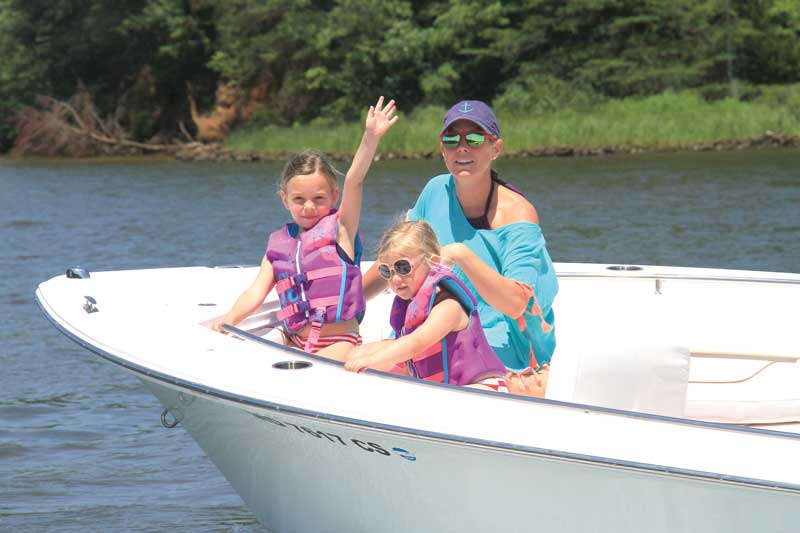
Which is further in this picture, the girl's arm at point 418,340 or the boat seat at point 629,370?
the girl's arm at point 418,340

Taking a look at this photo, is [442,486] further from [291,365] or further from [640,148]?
[640,148]

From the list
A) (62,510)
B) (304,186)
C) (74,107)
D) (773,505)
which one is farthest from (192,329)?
(74,107)

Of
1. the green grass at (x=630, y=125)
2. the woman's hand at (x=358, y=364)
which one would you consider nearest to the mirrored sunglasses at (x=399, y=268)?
the woman's hand at (x=358, y=364)

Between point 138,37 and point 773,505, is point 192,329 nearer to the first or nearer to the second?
point 773,505

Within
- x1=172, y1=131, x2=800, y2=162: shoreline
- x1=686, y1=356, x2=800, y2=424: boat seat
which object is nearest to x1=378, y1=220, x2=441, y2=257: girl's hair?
x1=686, y1=356, x2=800, y2=424: boat seat

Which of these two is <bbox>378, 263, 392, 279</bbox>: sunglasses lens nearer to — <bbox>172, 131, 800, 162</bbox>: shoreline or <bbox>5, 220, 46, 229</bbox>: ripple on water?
<bbox>5, 220, 46, 229</bbox>: ripple on water

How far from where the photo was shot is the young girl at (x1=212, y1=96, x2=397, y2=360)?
3828mm

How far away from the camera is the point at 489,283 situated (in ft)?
10.8

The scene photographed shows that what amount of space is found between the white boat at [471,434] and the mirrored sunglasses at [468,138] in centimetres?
66

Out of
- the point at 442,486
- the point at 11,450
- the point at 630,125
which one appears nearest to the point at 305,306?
the point at 442,486

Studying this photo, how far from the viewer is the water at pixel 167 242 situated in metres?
4.93

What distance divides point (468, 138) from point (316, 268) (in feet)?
2.20

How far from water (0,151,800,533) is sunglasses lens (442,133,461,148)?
1.68 m

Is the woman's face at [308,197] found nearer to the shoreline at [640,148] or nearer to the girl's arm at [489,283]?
the girl's arm at [489,283]
